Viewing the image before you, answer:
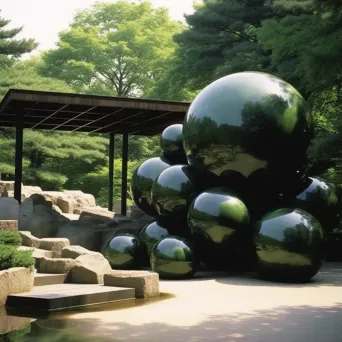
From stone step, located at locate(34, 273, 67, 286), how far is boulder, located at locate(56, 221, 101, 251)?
4704mm

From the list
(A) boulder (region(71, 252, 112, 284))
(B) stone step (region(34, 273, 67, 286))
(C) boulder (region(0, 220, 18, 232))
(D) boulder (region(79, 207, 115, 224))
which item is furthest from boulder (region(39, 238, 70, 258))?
(D) boulder (region(79, 207, 115, 224))

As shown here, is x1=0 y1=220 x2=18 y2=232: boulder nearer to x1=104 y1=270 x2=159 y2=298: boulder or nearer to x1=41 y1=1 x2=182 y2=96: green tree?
x1=104 y1=270 x2=159 y2=298: boulder

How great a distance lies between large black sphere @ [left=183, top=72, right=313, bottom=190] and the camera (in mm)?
11984

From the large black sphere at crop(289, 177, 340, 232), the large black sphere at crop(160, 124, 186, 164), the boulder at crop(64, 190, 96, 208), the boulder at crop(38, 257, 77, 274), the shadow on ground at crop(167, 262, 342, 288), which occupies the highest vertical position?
Result: the large black sphere at crop(160, 124, 186, 164)

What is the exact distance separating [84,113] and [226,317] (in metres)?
11.3

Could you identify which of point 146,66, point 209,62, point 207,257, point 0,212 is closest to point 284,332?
point 207,257

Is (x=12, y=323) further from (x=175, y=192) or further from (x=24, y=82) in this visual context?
(x=24, y=82)

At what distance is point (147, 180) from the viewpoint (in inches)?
575

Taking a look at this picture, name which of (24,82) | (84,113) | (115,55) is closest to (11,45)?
(24,82)

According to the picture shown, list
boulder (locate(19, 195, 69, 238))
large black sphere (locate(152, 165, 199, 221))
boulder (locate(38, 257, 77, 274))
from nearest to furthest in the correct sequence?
boulder (locate(38, 257, 77, 274)) < large black sphere (locate(152, 165, 199, 221)) < boulder (locate(19, 195, 69, 238))

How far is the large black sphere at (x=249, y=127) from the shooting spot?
1198 cm

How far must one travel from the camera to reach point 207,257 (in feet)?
40.3

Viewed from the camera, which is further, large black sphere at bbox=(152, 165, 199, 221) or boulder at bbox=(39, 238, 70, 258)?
large black sphere at bbox=(152, 165, 199, 221)

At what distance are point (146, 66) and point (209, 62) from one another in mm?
12498
